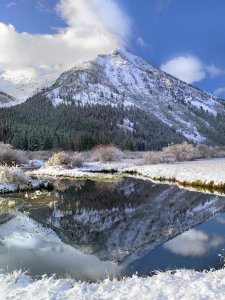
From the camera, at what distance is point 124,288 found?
13.5 meters

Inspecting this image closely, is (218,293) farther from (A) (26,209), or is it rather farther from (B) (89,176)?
(B) (89,176)

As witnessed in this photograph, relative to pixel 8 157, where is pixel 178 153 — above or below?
above

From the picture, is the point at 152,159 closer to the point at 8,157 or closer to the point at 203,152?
the point at 8,157

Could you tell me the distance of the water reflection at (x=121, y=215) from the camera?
21.7 meters

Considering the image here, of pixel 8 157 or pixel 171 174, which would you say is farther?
pixel 8 157

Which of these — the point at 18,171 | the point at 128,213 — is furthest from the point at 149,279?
the point at 18,171

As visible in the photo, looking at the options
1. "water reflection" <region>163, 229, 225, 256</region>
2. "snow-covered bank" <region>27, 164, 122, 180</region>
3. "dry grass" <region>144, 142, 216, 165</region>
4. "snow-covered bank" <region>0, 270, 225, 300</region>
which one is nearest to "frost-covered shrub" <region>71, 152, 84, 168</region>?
"snow-covered bank" <region>27, 164, 122, 180</region>

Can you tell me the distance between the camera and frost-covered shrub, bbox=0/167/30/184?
4209cm

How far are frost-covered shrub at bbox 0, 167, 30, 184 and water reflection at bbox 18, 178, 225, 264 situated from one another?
3964mm

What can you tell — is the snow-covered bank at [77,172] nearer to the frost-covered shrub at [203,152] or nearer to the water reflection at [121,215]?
the water reflection at [121,215]

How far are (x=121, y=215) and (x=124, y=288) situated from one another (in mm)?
16183

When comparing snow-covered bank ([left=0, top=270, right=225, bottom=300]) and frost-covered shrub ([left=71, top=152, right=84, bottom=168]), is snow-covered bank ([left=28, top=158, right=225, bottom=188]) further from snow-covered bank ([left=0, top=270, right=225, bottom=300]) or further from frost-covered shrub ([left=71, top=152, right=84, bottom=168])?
snow-covered bank ([left=0, top=270, right=225, bottom=300])

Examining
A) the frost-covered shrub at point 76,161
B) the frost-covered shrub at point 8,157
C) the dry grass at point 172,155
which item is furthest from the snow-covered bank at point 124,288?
the dry grass at point 172,155

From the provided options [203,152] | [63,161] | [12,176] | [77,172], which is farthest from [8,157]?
[203,152]
